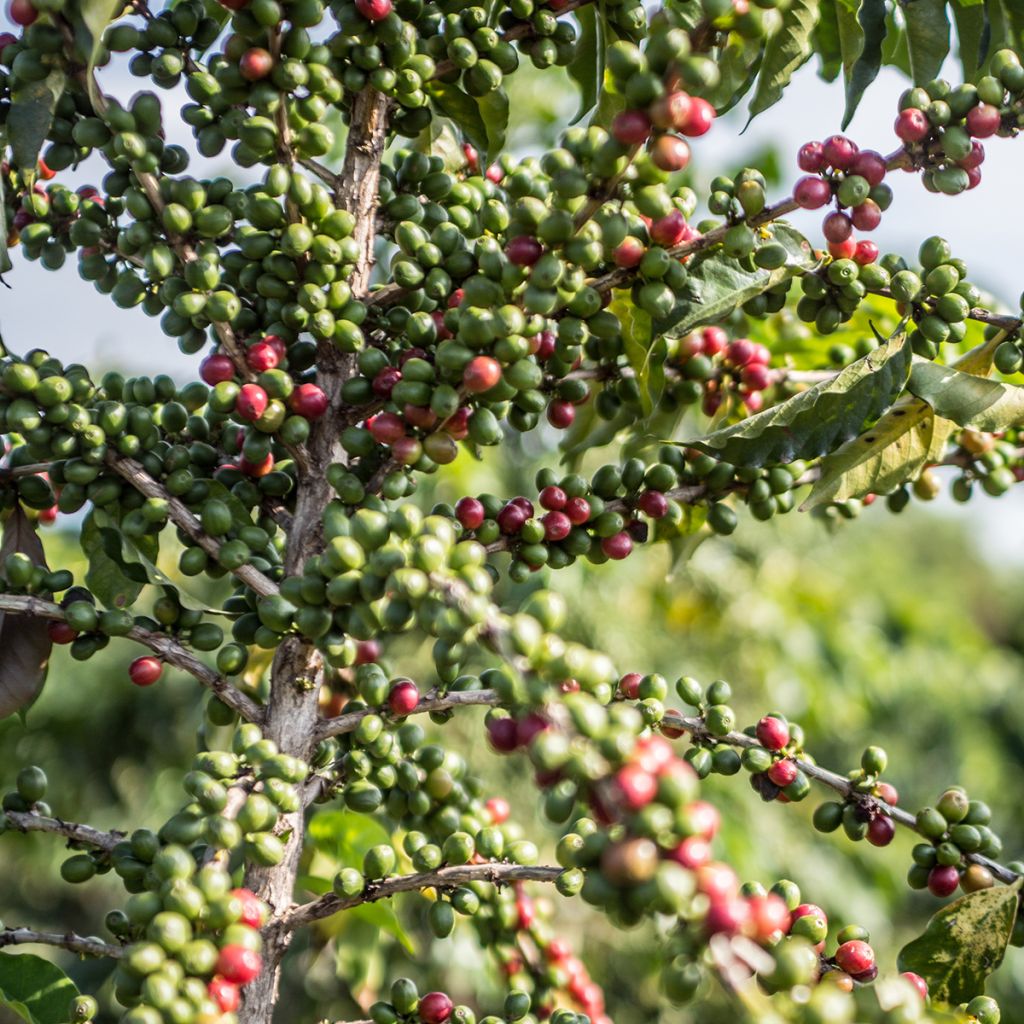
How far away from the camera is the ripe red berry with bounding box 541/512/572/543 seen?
1.36m

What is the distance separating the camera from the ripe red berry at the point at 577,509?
4.53ft

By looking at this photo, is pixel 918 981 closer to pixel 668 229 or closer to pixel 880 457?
pixel 880 457

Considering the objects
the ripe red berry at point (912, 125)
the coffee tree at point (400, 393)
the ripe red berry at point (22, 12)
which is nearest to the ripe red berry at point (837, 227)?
the coffee tree at point (400, 393)

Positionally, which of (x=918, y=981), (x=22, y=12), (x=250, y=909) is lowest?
(x=918, y=981)

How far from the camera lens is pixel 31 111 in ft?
4.01

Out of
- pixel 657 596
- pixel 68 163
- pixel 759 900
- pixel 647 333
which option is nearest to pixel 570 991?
pixel 759 900

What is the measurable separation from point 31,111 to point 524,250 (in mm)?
583

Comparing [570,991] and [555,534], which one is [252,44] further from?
[570,991]

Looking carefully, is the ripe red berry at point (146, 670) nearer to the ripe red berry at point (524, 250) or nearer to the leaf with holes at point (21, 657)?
the leaf with holes at point (21, 657)

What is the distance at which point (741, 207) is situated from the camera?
1.30m

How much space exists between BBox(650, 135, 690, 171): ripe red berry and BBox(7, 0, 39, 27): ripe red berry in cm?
69

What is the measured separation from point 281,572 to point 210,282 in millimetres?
352

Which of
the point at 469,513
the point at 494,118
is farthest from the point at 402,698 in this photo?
the point at 494,118

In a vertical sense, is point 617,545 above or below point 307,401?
below
